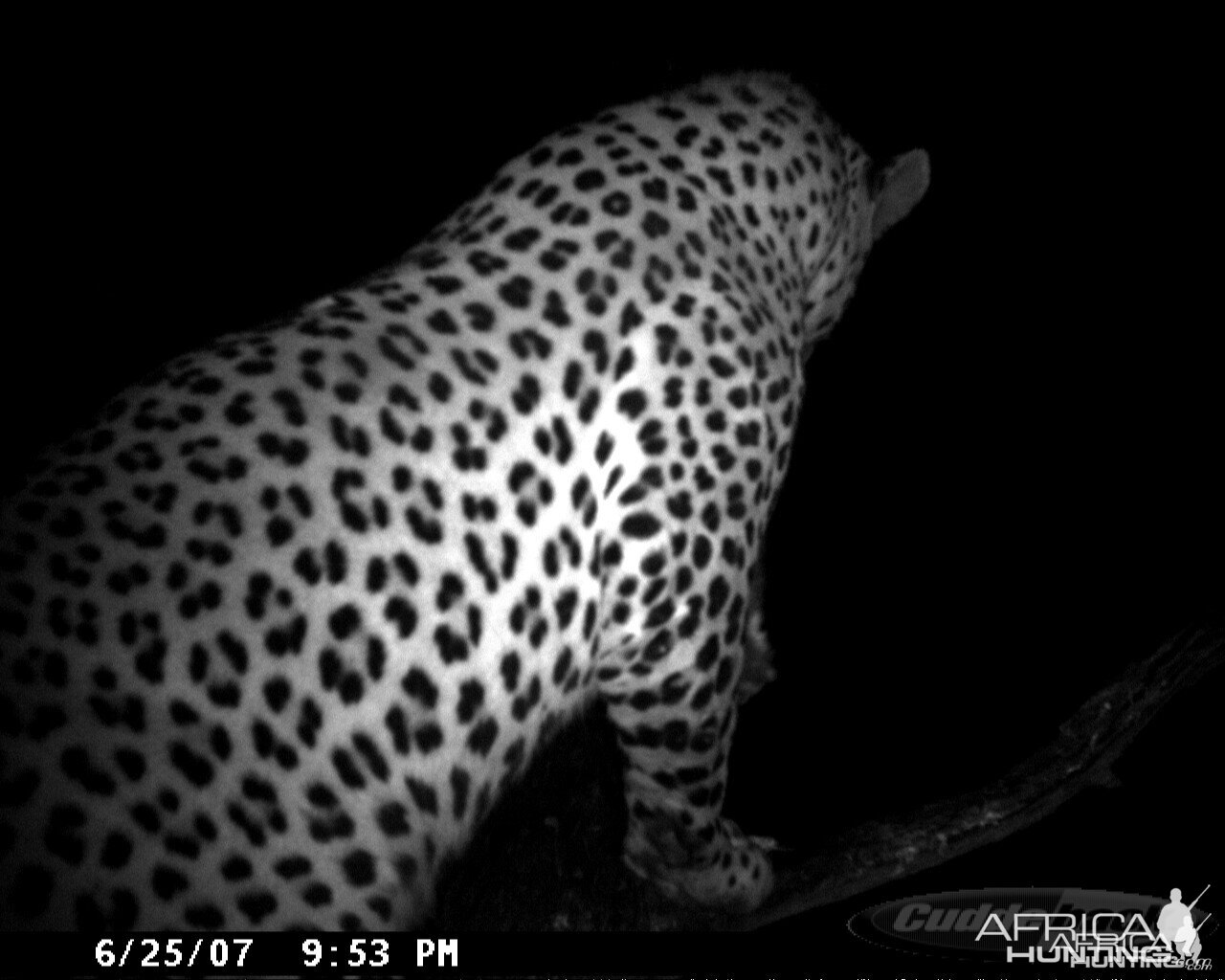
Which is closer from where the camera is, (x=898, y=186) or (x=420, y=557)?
(x=420, y=557)

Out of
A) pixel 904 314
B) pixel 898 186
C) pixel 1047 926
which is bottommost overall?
pixel 1047 926

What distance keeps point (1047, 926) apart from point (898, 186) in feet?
4.20

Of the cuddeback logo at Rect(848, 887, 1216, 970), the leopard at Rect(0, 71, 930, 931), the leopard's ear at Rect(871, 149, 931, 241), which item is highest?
the leopard's ear at Rect(871, 149, 931, 241)

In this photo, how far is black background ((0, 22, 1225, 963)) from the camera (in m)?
1.44

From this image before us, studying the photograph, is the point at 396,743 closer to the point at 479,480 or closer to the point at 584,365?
the point at 479,480

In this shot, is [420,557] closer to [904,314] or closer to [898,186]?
→ [898,186]

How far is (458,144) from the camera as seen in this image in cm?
168

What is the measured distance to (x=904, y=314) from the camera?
7.16 ft

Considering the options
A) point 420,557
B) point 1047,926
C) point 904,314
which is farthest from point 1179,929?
point 904,314

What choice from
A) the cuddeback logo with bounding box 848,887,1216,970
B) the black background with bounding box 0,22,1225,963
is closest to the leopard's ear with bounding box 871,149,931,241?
the black background with bounding box 0,22,1225,963

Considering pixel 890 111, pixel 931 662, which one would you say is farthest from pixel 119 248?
pixel 931 662

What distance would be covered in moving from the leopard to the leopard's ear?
0.30 meters

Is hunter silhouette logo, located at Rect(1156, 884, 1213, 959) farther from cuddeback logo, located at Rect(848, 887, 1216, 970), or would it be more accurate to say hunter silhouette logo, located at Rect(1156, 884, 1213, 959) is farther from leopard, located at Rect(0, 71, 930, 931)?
leopard, located at Rect(0, 71, 930, 931)

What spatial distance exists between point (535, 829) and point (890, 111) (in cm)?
164
